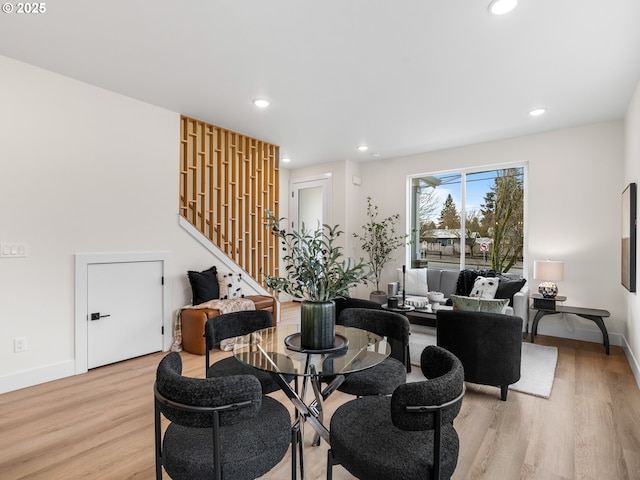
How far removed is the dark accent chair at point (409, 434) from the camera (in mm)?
1190

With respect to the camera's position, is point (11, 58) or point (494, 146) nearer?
point (11, 58)

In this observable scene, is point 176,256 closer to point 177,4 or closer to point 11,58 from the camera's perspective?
point 11,58

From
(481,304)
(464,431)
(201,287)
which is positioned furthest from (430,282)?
(201,287)

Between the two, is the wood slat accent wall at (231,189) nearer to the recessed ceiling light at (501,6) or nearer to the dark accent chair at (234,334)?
the dark accent chair at (234,334)

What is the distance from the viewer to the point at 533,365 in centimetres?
351

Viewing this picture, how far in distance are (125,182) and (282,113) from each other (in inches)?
74.8

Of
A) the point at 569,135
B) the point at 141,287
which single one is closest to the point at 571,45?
the point at 569,135

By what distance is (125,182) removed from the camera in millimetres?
3670

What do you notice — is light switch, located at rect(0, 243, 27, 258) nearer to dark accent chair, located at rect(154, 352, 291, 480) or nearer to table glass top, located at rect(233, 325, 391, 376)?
table glass top, located at rect(233, 325, 391, 376)

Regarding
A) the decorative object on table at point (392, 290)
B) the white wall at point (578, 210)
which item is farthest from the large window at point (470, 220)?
the decorative object on table at point (392, 290)

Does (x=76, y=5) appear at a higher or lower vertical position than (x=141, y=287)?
higher

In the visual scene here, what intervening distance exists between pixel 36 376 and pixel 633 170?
6.01 metres

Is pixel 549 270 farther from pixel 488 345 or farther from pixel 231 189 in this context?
pixel 231 189

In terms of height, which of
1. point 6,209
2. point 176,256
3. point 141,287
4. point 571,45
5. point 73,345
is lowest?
point 73,345
